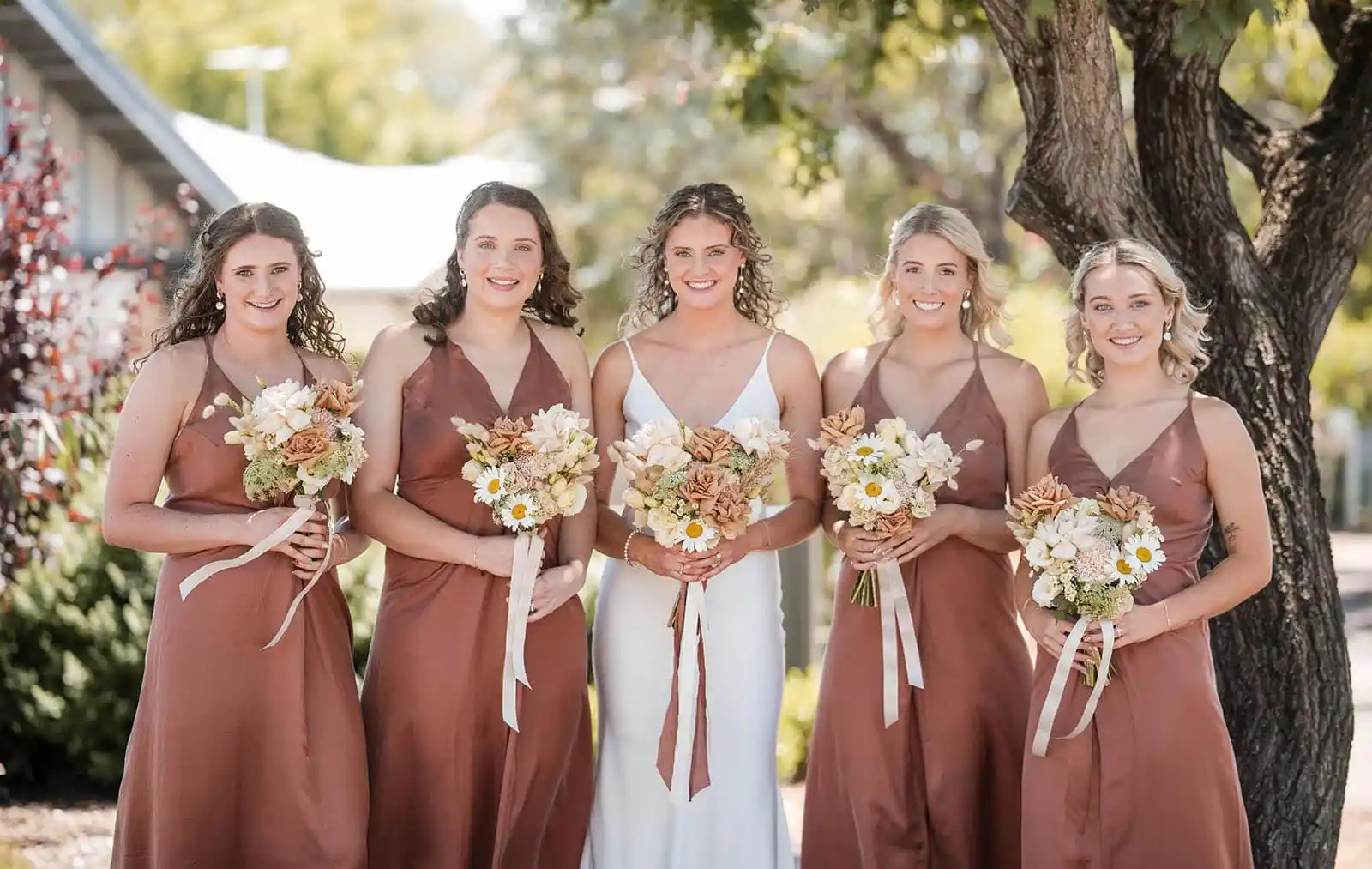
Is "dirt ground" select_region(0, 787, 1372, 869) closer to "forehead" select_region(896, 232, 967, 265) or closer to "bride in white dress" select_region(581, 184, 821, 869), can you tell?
"bride in white dress" select_region(581, 184, 821, 869)

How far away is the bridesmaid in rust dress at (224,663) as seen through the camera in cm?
493

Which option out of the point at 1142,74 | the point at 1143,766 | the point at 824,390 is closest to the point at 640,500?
the point at 824,390

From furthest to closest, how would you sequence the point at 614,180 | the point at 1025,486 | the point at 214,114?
the point at 214,114
the point at 614,180
the point at 1025,486

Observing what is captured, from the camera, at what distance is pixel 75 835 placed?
7.66 meters

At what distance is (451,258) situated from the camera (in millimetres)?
5594

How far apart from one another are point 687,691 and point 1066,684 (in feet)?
4.12

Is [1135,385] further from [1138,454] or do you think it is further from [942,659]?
[942,659]

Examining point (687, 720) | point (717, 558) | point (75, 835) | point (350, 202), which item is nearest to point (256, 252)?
point (717, 558)

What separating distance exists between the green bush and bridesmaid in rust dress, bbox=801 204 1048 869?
165 inches

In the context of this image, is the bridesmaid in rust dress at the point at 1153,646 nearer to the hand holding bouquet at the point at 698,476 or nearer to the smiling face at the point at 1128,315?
the smiling face at the point at 1128,315

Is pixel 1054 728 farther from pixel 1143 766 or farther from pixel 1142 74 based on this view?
pixel 1142 74

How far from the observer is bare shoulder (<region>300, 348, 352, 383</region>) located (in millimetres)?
5273

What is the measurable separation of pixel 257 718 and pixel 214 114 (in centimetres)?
3855

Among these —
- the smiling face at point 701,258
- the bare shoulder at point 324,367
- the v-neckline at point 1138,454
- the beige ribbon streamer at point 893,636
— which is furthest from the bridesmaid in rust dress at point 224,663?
the v-neckline at point 1138,454
